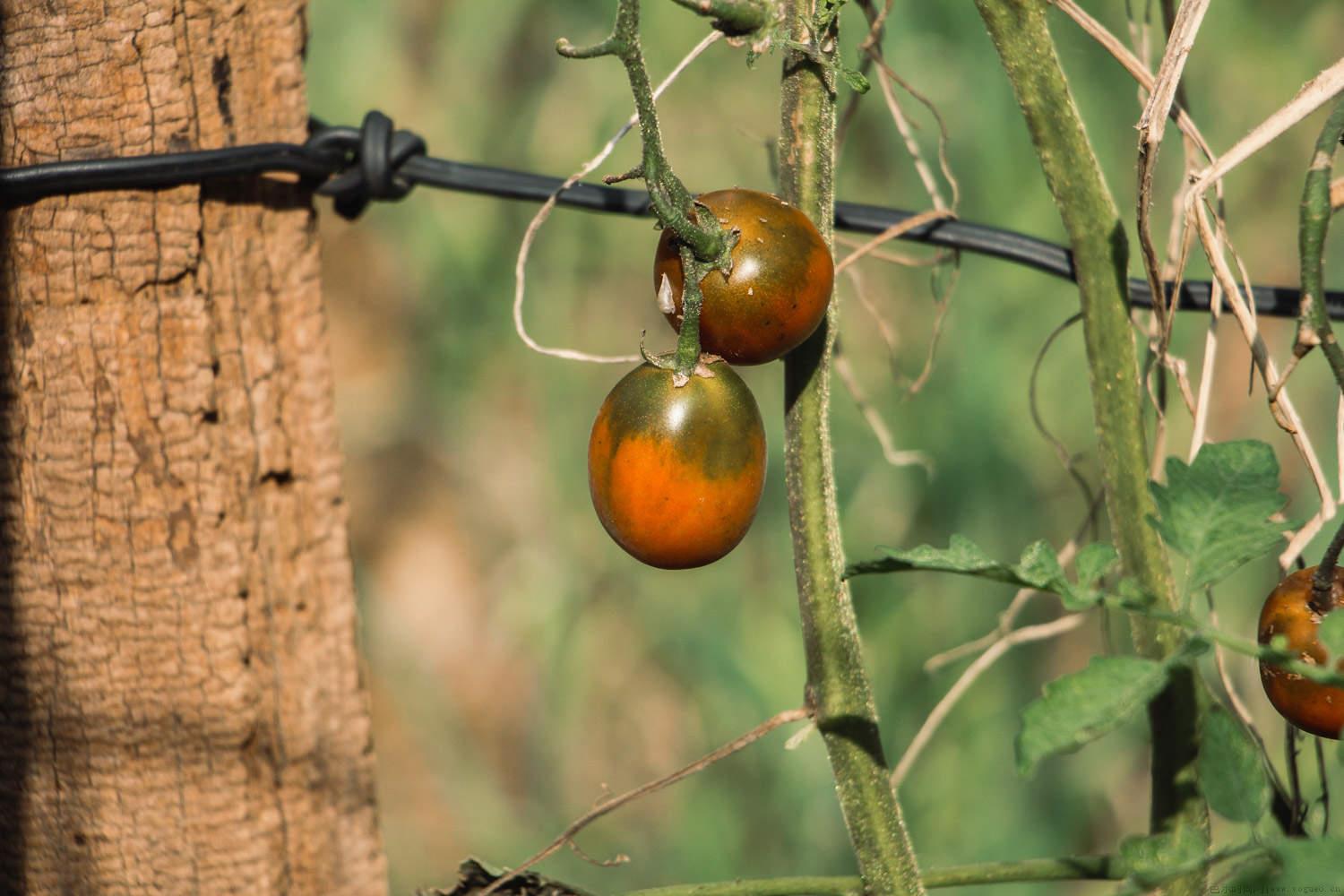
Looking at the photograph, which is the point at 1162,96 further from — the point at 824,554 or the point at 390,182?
the point at 390,182

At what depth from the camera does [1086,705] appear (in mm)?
423

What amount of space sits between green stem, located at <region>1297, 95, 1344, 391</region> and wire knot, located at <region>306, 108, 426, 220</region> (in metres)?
0.48

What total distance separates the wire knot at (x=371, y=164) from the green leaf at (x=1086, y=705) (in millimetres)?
508

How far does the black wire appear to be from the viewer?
0.65m

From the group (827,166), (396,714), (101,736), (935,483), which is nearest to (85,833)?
(101,736)

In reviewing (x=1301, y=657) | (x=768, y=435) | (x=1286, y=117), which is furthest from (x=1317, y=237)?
(x=768, y=435)

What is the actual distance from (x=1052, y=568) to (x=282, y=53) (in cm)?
50

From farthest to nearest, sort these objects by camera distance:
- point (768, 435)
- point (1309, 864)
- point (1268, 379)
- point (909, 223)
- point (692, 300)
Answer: point (768, 435) → point (909, 223) → point (1268, 379) → point (692, 300) → point (1309, 864)

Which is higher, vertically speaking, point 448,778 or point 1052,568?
point 1052,568

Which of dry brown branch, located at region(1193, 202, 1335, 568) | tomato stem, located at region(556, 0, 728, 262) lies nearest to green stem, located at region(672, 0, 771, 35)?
tomato stem, located at region(556, 0, 728, 262)

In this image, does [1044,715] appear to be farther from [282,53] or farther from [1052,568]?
[282,53]

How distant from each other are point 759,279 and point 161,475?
1.20 feet

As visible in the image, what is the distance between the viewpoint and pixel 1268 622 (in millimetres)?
526

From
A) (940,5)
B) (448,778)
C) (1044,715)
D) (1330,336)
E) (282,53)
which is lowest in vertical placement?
(448,778)
